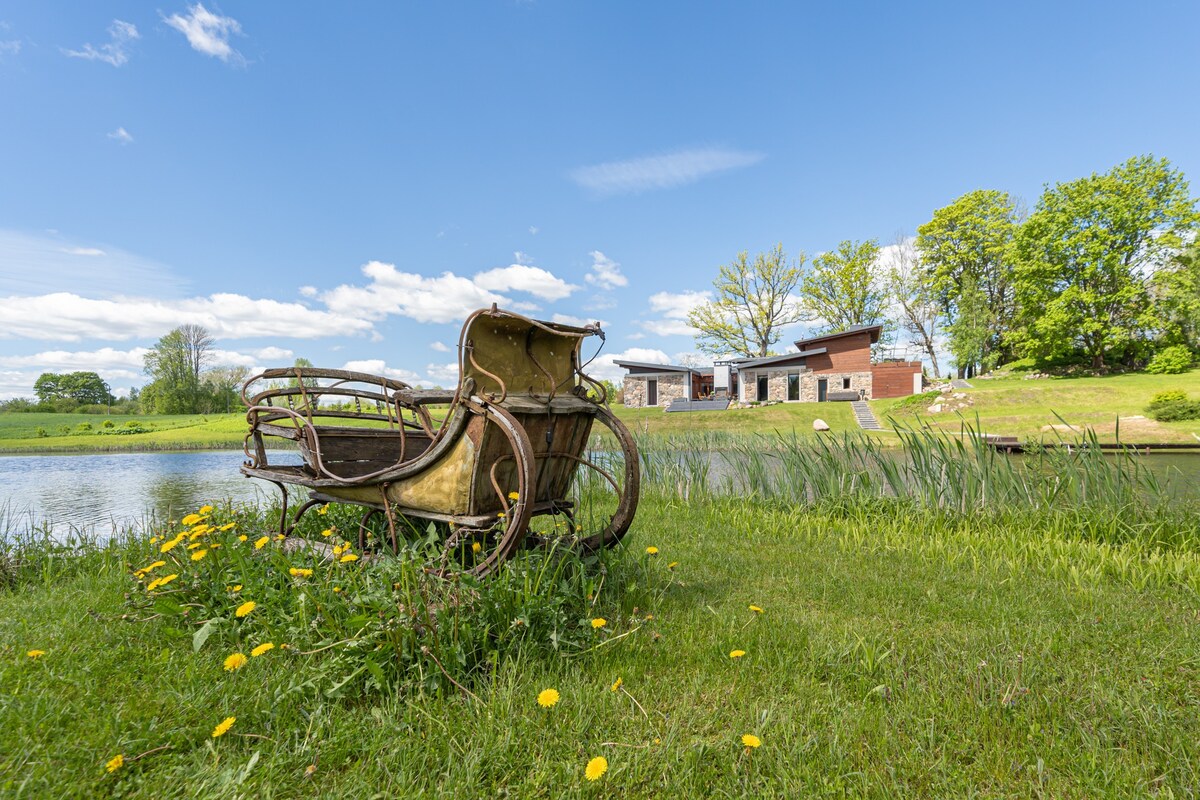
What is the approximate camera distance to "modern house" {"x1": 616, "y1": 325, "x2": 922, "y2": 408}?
3300 cm

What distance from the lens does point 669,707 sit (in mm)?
2061

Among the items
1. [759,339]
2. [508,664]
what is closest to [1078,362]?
[759,339]

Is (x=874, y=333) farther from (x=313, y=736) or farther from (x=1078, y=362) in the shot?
(x=313, y=736)

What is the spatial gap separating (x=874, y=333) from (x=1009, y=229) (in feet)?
44.0

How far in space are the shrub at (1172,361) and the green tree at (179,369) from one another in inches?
2597

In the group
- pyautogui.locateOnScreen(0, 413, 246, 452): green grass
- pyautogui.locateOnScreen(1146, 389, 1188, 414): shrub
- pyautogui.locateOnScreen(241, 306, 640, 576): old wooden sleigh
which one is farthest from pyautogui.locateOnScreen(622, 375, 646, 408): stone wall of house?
pyautogui.locateOnScreen(241, 306, 640, 576): old wooden sleigh

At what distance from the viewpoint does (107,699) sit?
6.59 feet

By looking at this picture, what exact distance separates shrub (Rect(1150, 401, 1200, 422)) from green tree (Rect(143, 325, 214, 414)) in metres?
59.6

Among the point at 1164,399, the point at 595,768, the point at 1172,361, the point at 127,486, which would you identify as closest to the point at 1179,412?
the point at 1164,399

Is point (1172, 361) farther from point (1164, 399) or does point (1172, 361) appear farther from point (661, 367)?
point (661, 367)

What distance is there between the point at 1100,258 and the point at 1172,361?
24.4ft

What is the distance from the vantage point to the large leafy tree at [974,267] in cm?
3622

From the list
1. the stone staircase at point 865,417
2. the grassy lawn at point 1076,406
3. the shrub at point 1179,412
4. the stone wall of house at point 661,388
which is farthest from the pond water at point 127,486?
the stone wall of house at point 661,388

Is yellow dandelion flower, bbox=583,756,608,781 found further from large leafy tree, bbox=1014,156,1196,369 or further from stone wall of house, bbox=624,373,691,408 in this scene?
large leafy tree, bbox=1014,156,1196,369
